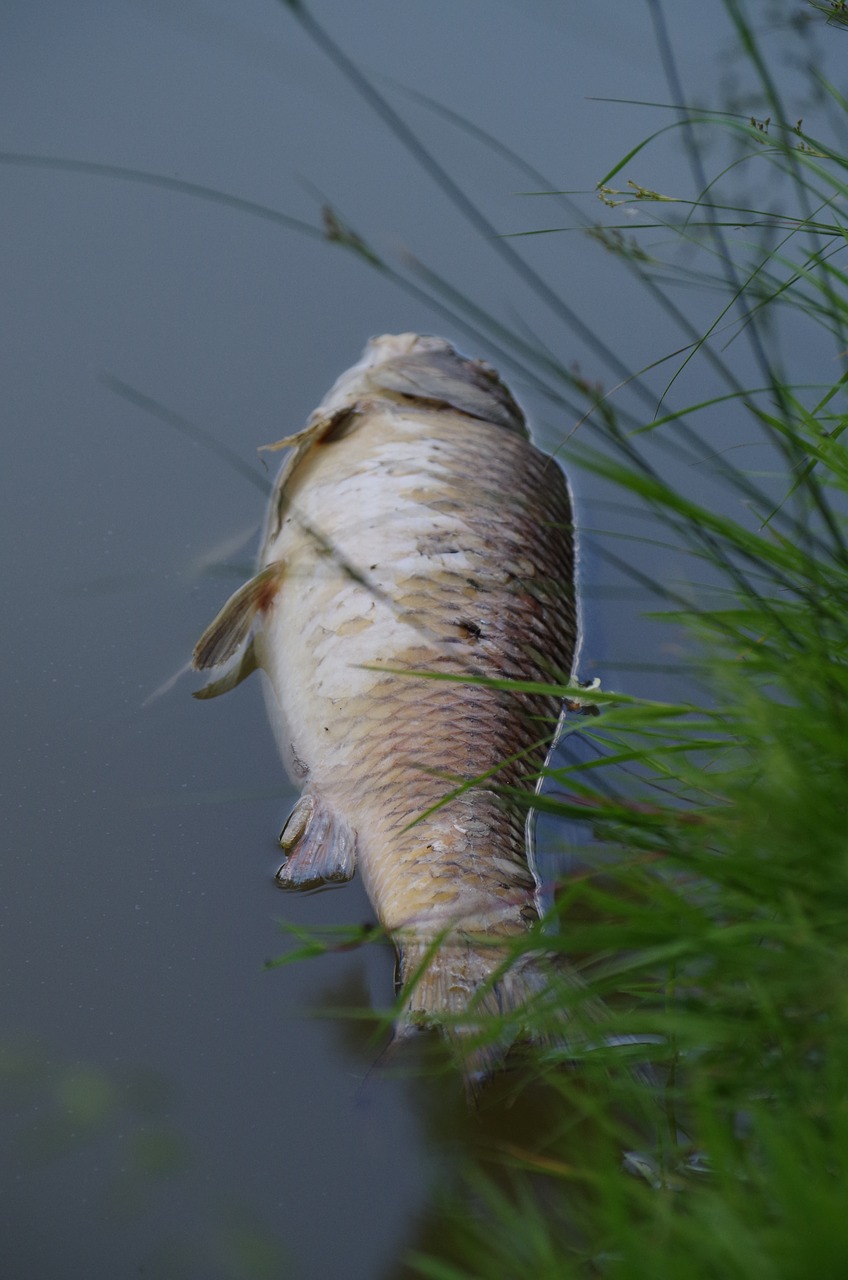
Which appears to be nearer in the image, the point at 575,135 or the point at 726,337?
the point at 726,337

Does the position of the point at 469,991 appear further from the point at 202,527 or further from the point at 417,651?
the point at 202,527

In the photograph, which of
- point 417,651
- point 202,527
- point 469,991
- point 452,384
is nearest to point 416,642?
point 417,651

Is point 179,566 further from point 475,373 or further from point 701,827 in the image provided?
point 701,827

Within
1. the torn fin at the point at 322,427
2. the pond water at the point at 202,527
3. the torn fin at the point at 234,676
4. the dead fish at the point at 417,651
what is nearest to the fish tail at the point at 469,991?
the dead fish at the point at 417,651

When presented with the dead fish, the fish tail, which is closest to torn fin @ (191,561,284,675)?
the dead fish

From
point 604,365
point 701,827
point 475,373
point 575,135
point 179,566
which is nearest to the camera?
point 701,827

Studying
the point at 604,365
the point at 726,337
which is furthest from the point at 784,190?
the point at 604,365

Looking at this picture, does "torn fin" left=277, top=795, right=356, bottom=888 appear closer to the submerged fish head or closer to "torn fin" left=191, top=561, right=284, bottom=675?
"torn fin" left=191, top=561, right=284, bottom=675
